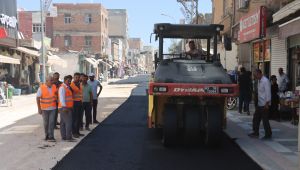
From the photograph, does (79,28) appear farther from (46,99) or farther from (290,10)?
(46,99)

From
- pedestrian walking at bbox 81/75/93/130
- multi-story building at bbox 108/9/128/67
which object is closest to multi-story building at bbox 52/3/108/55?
multi-story building at bbox 108/9/128/67

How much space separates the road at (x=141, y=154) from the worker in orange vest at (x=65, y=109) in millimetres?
454

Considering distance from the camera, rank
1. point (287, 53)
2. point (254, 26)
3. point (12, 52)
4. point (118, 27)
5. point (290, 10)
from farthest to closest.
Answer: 1. point (118, 27)
2. point (12, 52)
3. point (254, 26)
4. point (287, 53)
5. point (290, 10)

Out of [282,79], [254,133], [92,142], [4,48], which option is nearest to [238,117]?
[282,79]

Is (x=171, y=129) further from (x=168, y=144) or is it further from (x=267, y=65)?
(x=267, y=65)

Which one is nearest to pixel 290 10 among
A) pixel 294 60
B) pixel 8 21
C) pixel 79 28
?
pixel 294 60

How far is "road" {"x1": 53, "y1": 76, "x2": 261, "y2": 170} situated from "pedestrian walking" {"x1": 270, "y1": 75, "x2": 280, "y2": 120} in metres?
3.81

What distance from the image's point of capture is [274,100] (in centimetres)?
1591

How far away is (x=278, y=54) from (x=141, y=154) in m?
11.6

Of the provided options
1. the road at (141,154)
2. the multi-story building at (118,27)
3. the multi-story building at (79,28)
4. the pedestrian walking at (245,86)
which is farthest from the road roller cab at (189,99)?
the multi-story building at (118,27)

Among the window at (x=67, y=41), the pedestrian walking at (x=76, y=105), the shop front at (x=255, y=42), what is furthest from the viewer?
the window at (x=67, y=41)

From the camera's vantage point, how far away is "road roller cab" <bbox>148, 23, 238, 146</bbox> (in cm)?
1057

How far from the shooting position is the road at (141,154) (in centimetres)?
888

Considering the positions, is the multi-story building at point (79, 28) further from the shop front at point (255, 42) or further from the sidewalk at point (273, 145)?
the sidewalk at point (273, 145)
